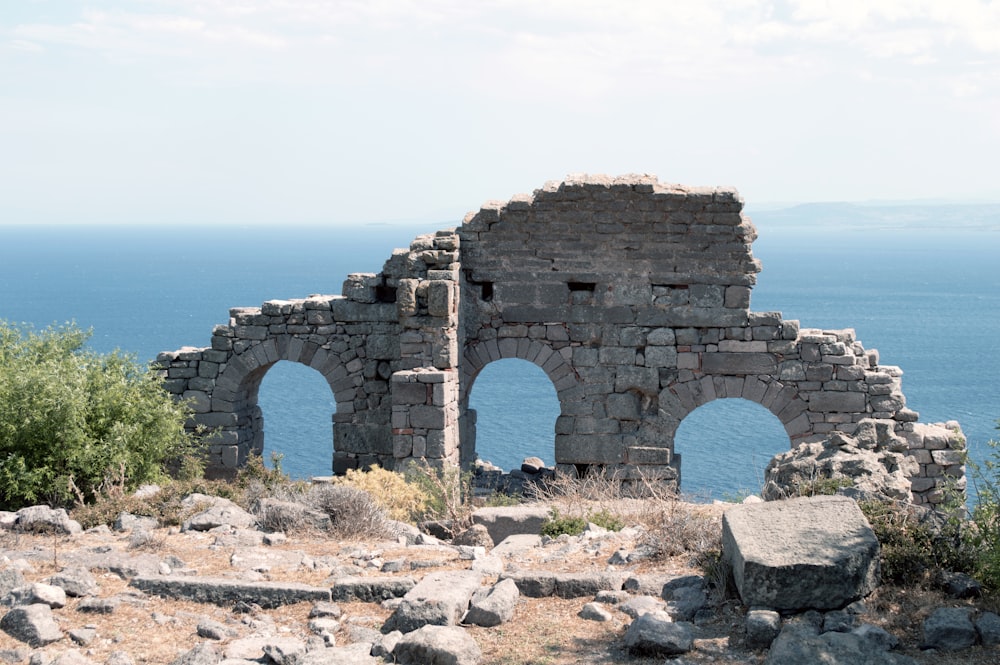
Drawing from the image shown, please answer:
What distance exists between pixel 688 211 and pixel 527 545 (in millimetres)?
6875

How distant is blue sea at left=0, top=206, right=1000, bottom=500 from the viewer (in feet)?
114

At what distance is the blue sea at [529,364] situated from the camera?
34625 millimetres

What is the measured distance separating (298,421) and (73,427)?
88.4 feet

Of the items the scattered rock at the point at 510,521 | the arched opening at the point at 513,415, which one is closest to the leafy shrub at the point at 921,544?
the scattered rock at the point at 510,521

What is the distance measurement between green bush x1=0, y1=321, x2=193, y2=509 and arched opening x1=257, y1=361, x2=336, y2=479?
12.3 meters

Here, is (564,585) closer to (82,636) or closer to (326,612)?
(326,612)

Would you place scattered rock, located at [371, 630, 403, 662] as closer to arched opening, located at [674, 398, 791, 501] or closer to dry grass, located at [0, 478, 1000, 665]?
dry grass, located at [0, 478, 1000, 665]

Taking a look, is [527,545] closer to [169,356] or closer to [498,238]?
[498,238]

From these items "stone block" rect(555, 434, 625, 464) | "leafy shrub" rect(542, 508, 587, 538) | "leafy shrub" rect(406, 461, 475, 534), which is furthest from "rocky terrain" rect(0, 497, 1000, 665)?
"stone block" rect(555, 434, 625, 464)

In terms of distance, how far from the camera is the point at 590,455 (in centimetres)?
1598

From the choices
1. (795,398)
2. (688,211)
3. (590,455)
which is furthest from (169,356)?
(795,398)

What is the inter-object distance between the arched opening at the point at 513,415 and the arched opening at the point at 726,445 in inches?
175

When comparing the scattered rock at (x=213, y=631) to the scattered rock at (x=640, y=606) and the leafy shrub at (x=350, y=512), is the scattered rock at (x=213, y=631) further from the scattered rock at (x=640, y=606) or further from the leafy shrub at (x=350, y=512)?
the leafy shrub at (x=350, y=512)

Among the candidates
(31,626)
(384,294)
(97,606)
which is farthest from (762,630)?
(384,294)
